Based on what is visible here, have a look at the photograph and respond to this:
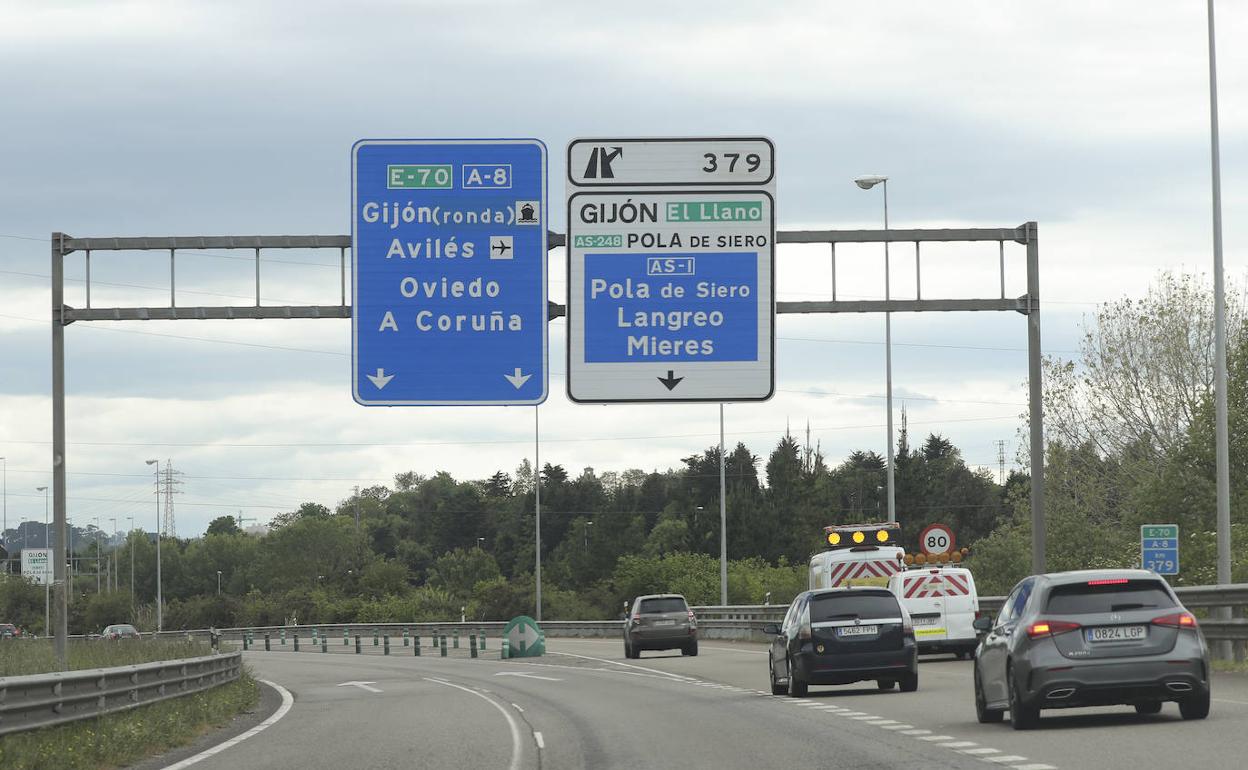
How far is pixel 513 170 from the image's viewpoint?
2323 centimetres

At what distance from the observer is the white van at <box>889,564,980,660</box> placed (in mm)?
34062

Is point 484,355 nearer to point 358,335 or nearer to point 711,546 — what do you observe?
point 358,335

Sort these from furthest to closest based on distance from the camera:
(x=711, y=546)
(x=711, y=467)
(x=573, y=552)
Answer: (x=711, y=467) < (x=573, y=552) < (x=711, y=546)

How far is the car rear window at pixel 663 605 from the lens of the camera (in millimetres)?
47875

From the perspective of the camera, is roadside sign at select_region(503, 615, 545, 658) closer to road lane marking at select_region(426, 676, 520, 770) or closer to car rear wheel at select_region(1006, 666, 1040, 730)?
road lane marking at select_region(426, 676, 520, 770)

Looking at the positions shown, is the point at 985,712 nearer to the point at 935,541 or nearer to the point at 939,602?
the point at 939,602

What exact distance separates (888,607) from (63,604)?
11936 millimetres

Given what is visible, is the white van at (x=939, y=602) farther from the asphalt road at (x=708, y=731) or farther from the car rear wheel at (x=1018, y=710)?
the car rear wheel at (x=1018, y=710)

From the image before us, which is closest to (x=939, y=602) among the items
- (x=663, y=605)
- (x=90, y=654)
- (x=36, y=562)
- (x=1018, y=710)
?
(x=663, y=605)

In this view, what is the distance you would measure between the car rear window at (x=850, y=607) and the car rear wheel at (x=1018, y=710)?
7520mm

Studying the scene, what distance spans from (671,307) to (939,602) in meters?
13.8

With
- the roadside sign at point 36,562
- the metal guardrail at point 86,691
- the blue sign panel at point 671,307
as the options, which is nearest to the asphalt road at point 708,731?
the metal guardrail at point 86,691

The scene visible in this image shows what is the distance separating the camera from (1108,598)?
16.6 m

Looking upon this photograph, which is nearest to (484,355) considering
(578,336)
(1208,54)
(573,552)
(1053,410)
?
(578,336)
